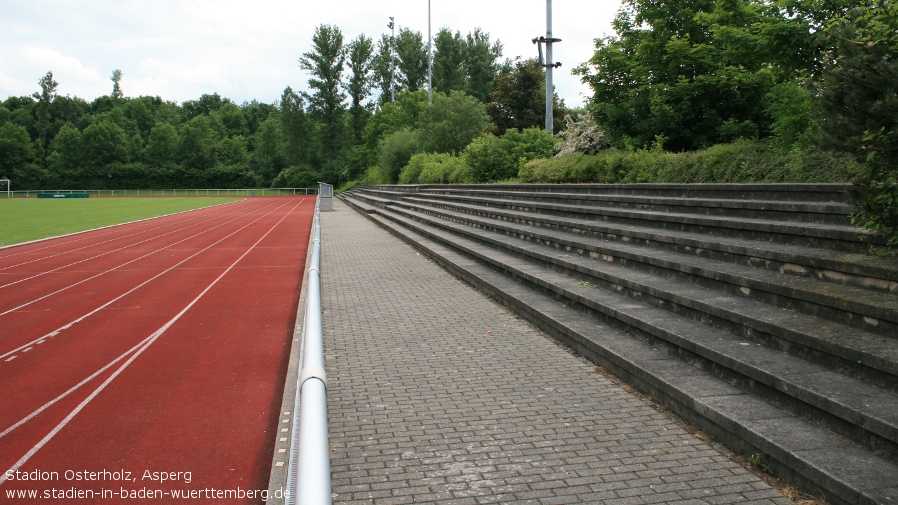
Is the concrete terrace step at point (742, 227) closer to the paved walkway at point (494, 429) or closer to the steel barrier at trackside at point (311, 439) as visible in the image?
the paved walkway at point (494, 429)

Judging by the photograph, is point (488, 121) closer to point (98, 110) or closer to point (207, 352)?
point (207, 352)

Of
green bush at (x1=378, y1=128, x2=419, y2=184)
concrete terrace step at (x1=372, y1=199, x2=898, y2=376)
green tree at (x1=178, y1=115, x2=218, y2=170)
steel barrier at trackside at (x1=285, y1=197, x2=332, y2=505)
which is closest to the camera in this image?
steel barrier at trackside at (x1=285, y1=197, x2=332, y2=505)

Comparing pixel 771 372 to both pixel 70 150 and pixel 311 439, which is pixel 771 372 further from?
pixel 70 150

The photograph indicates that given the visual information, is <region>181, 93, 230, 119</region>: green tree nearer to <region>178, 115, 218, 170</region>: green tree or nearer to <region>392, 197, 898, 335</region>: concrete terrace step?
<region>178, 115, 218, 170</region>: green tree

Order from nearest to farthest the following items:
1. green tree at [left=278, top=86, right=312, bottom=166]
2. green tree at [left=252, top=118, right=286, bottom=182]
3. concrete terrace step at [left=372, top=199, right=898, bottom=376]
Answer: concrete terrace step at [left=372, top=199, right=898, bottom=376] < green tree at [left=278, top=86, right=312, bottom=166] < green tree at [left=252, top=118, right=286, bottom=182]

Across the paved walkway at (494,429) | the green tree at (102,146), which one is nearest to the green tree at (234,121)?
the green tree at (102,146)

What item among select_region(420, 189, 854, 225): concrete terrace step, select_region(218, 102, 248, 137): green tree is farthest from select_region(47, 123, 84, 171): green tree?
select_region(420, 189, 854, 225): concrete terrace step

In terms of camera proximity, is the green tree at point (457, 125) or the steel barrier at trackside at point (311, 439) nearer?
the steel barrier at trackside at point (311, 439)

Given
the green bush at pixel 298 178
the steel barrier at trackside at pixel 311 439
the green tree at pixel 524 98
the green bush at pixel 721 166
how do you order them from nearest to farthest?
the steel barrier at trackside at pixel 311 439 < the green bush at pixel 721 166 < the green tree at pixel 524 98 < the green bush at pixel 298 178

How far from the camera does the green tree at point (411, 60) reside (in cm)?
8662

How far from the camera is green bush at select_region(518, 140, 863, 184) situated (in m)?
8.66

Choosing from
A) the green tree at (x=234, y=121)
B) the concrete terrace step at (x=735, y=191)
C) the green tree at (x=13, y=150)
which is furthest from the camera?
the green tree at (x=234, y=121)

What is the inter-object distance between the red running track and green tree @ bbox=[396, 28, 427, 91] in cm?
7604

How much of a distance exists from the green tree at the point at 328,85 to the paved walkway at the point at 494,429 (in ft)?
254
